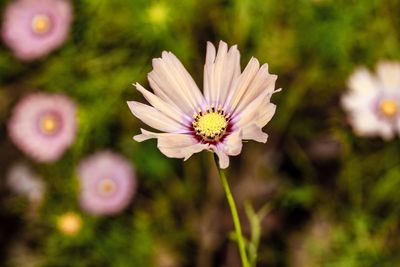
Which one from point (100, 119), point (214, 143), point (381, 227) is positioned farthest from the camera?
point (100, 119)

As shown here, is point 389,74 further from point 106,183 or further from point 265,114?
point 265,114

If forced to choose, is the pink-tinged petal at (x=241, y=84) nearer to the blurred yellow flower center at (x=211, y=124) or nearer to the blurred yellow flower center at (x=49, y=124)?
the blurred yellow flower center at (x=211, y=124)

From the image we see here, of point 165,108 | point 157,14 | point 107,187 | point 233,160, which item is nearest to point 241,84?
point 165,108

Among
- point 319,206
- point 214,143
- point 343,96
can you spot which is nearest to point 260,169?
point 319,206

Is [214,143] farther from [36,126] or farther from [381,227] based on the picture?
[36,126]

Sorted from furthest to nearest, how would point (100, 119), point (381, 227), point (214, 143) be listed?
point (100, 119) < point (381, 227) < point (214, 143)

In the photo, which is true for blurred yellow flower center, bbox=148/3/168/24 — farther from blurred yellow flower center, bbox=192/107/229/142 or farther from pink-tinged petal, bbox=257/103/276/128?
pink-tinged petal, bbox=257/103/276/128
